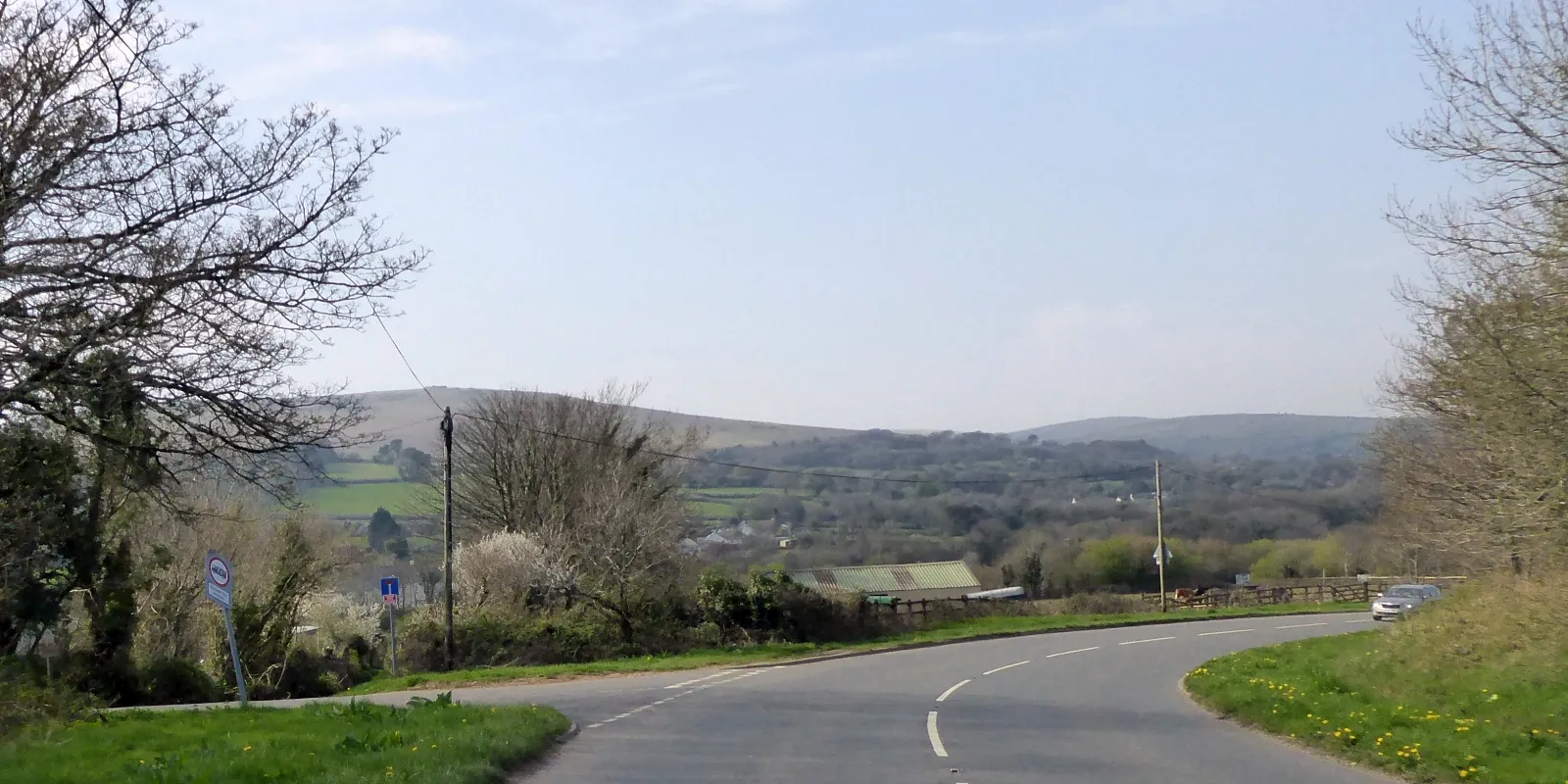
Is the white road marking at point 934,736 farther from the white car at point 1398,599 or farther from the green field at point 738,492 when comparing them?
the green field at point 738,492

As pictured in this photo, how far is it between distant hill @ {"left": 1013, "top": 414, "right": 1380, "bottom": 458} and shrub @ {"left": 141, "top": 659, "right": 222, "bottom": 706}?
119 m

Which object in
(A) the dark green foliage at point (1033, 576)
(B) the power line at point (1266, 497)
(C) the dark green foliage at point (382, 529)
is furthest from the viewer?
(B) the power line at point (1266, 497)

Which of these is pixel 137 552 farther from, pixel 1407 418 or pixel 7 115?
pixel 1407 418

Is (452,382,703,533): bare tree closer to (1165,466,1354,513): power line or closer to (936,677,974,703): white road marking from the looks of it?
(936,677,974,703): white road marking

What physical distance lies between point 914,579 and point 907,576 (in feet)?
1.35

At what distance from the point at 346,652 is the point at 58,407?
34.1 metres

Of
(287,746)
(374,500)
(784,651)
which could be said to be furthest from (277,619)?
(374,500)

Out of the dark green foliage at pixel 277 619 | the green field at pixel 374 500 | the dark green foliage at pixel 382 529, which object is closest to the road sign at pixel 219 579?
the dark green foliage at pixel 277 619

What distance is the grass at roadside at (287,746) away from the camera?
10797mm

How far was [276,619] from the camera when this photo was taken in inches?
1528

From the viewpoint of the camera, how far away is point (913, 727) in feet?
54.5

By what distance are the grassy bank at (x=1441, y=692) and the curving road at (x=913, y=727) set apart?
61 cm

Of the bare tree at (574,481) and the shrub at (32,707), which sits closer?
the shrub at (32,707)

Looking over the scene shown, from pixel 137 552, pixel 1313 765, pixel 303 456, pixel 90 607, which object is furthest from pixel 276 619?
pixel 1313 765
